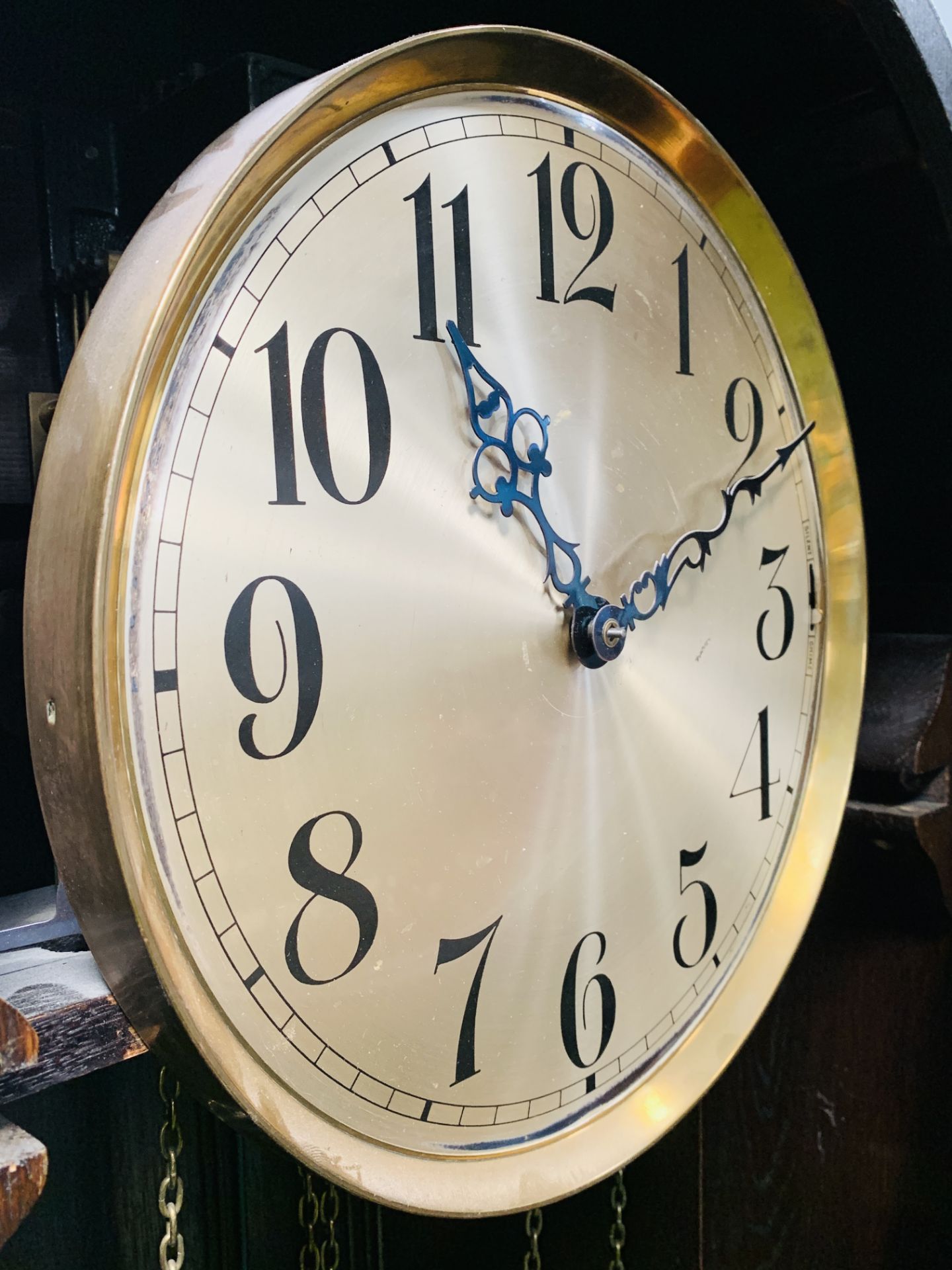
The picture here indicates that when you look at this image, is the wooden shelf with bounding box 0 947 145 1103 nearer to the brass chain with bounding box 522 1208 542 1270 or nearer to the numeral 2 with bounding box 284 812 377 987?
the numeral 2 with bounding box 284 812 377 987

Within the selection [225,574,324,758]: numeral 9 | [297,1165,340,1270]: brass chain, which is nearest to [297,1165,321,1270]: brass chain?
[297,1165,340,1270]: brass chain

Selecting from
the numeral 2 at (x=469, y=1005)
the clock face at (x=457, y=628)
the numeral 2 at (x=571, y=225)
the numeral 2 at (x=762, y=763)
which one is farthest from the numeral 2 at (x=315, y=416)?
the numeral 2 at (x=762, y=763)

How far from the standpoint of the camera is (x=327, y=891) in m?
0.52

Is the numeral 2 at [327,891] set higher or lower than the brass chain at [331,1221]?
higher

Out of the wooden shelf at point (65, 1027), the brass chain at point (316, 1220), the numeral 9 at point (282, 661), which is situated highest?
the numeral 9 at point (282, 661)

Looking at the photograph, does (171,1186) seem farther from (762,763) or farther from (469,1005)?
(762,763)

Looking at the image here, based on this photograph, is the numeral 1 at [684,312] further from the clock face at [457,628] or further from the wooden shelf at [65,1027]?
the wooden shelf at [65,1027]

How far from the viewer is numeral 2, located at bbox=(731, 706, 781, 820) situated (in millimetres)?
770

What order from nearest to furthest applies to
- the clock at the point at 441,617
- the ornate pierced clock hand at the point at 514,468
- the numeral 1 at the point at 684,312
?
the clock at the point at 441,617, the ornate pierced clock hand at the point at 514,468, the numeral 1 at the point at 684,312

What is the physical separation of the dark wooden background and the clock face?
0.16m

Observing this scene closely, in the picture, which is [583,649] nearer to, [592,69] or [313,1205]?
[592,69]

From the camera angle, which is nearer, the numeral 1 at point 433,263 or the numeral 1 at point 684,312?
the numeral 1 at point 433,263

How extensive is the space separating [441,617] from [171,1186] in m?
0.32

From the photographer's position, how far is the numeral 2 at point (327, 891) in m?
0.50
